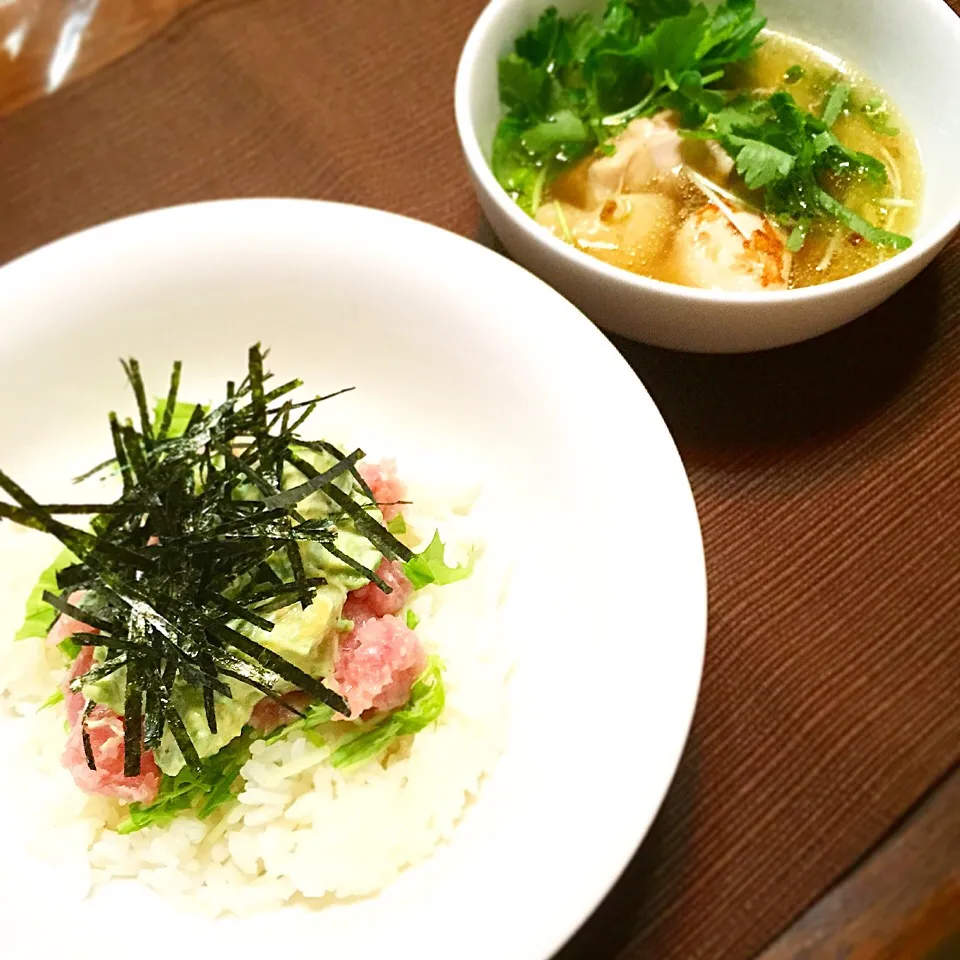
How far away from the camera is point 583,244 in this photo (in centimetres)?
178

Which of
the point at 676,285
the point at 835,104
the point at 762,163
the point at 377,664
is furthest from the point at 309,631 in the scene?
the point at 835,104

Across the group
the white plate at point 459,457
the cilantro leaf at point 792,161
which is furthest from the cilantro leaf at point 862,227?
the white plate at point 459,457

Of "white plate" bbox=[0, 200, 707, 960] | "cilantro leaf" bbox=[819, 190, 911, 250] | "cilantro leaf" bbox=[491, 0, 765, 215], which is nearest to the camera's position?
"white plate" bbox=[0, 200, 707, 960]

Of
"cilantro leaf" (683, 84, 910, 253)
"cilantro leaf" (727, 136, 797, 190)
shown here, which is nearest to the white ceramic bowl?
"cilantro leaf" (683, 84, 910, 253)

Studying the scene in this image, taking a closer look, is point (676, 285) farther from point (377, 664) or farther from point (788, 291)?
point (377, 664)

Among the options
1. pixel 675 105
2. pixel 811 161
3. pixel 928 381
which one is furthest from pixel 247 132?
pixel 928 381

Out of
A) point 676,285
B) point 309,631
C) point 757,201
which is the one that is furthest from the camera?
point 757,201

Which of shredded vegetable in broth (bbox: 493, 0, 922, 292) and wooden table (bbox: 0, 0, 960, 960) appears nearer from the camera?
wooden table (bbox: 0, 0, 960, 960)

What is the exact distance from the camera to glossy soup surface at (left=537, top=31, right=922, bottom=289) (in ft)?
5.59

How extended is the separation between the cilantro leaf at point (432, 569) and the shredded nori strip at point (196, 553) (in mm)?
102

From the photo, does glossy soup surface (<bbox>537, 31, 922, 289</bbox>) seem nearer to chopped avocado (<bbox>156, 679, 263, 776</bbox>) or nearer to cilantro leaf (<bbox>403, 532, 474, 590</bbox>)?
cilantro leaf (<bbox>403, 532, 474, 590</bbox>)

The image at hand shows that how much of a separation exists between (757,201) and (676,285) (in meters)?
0.35

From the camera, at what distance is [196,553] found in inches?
52.2

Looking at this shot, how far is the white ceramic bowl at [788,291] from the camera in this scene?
1462 mm
